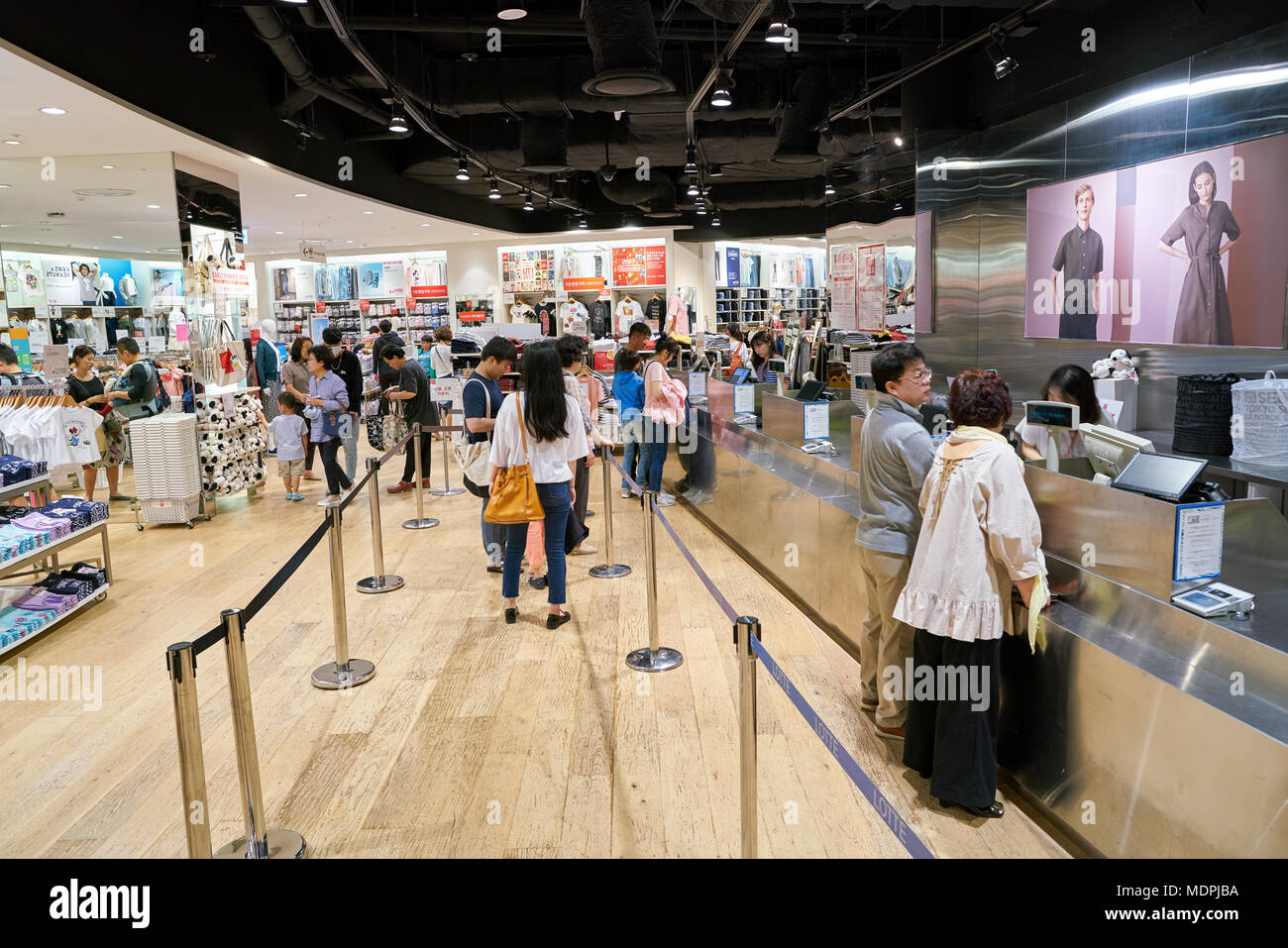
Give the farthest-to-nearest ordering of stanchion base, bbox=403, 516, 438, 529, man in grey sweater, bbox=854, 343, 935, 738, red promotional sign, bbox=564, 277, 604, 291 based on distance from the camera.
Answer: red promotional sign, bbox=564, 277, 604, 291, stanchion base, bbox=403, 516, 438, 529, man in grey sweater, bbox=854, 343, 935, 738

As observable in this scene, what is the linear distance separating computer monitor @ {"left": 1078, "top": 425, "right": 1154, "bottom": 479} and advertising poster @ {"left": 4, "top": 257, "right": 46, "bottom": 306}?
14699 mm

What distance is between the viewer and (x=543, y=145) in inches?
388

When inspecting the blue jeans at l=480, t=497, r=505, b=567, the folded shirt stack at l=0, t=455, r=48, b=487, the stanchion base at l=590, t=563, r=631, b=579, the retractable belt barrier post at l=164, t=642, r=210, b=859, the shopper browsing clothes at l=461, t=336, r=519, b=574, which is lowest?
the stanchion base at l=590, t=563, r=631, b=579

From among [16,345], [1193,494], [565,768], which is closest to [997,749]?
[1193,494]

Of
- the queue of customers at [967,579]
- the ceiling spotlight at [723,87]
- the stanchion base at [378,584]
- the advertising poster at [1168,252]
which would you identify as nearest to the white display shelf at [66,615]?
the stanchion base at [378,584]

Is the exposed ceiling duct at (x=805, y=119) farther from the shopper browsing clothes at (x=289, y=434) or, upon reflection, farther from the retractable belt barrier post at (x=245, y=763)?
the retractable belt barrier post at (x=245, y=763)

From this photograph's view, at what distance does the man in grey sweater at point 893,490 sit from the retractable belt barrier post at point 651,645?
1.08 m

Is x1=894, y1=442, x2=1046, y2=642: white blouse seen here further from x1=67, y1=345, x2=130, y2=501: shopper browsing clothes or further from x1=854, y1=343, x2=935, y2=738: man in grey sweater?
x1=67, y1=345, x2=130, y2=501: shopper browsing clothes

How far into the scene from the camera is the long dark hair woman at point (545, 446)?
461cm

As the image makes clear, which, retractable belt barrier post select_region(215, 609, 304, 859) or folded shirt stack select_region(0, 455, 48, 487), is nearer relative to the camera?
retractable belt barrier post select_region(215, 609, 304, 859)

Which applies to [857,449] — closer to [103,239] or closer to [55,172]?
[55,172]

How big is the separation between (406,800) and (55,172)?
8.16m

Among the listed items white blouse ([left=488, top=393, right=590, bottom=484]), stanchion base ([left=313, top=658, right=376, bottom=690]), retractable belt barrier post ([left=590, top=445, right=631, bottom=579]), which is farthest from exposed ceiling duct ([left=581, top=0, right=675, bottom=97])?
stanchion base ([left=313, top=658, right=376, bottom=690])

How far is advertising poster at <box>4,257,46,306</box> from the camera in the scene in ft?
42.6
